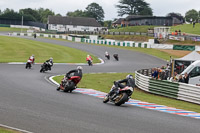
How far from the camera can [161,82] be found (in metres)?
20.2

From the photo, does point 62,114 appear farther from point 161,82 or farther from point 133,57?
point 133,57

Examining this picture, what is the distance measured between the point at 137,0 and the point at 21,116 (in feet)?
449

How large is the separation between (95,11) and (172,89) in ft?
533

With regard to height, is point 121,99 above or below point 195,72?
below

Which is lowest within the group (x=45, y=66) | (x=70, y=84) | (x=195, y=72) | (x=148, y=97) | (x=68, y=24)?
(x=148, y=97)

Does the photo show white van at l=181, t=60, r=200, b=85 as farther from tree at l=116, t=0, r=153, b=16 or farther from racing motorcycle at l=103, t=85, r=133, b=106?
tree at l=116, t=0, r=153, b=16

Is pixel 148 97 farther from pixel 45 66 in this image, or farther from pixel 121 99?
pixel 45 66

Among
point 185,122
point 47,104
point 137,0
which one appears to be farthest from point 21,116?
point 137,0

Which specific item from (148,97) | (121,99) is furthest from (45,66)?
(121,99)

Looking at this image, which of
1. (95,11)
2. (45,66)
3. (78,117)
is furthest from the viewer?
(95,11)

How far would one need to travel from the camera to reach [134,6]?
144 meters

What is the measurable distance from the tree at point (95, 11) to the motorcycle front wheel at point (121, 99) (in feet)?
538

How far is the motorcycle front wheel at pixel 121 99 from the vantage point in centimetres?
1393

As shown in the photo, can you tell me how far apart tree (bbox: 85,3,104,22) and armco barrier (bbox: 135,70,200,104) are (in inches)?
6175
